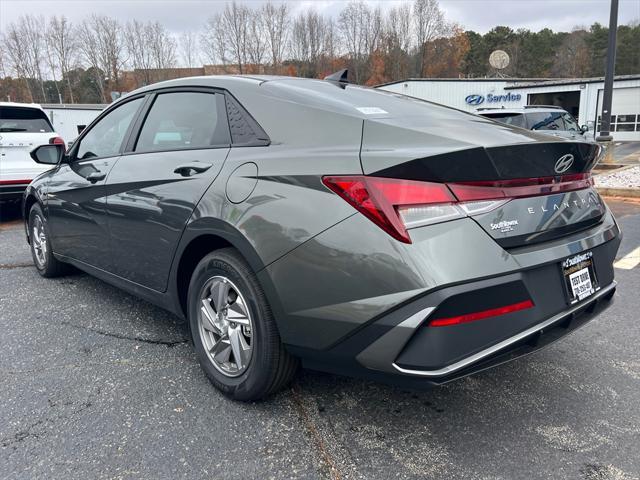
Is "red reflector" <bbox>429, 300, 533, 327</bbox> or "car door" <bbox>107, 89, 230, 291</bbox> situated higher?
"car door" <bbox>107, 89, 230, 291</bbox>

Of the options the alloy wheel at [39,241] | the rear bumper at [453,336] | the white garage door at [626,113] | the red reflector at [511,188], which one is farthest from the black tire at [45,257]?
the white garage door at [626,113]

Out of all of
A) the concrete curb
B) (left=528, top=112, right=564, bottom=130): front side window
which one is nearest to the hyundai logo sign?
(left=528, top=112, right=564, bottom=130): front side window

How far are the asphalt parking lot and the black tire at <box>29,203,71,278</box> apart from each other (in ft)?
4.08

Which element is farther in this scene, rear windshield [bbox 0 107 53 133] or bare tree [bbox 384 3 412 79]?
bare tree [bbox 384 3 412 79]

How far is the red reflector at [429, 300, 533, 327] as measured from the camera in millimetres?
1736

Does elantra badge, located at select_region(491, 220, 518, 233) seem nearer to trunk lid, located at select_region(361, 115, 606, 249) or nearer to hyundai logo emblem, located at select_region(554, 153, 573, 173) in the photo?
trunk lid, located at select_region(361, 115, 606, 249)

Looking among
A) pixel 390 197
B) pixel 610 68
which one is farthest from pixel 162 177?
pixel 610 68

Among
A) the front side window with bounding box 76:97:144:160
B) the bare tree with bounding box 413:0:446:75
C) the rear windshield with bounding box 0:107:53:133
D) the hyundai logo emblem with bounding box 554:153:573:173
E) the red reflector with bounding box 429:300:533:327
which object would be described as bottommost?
the red reflector with bounding box 429:300:533:327

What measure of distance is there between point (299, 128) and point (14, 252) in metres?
5.07

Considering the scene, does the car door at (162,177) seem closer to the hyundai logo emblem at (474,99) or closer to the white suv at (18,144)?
the white suv at (18,144)

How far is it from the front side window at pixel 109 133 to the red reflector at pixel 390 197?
6.88 feet

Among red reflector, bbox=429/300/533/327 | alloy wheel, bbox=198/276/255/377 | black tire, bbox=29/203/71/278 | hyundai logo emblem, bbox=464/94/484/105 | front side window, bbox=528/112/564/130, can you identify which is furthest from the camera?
hyundai logo emblem, bbox=464/94/484/105

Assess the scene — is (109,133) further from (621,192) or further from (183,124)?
(621,192)

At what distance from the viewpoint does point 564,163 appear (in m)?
2.13
